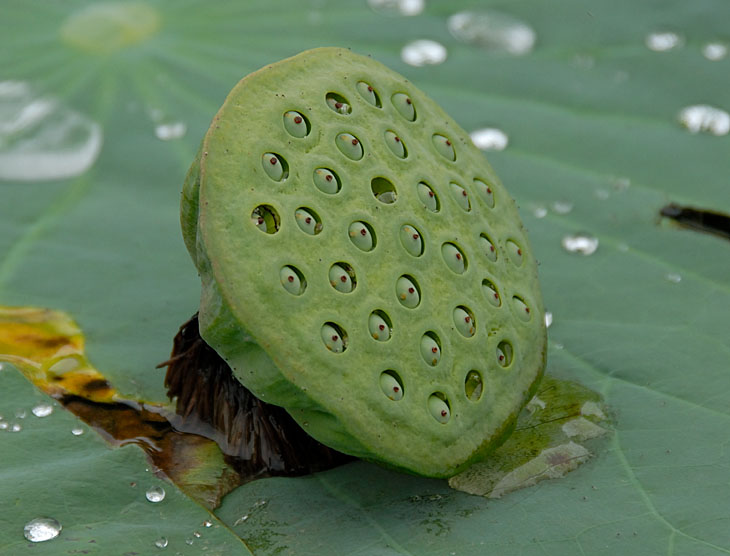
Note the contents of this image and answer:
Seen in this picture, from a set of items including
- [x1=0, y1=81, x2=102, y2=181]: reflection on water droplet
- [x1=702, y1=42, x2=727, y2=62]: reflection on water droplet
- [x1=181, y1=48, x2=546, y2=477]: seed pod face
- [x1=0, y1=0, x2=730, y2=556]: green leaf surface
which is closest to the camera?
[x1=181, y1=48, x2=546, y2=477]: seed pod face

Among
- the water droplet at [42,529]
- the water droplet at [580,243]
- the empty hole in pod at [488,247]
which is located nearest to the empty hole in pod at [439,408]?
the empty hole in pod at [488,247]

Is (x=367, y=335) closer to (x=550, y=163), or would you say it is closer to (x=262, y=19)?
(x=550, y=163)

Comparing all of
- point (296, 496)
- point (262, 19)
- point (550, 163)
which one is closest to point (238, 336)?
point (296, 496)

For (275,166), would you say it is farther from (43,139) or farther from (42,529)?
(43,139)

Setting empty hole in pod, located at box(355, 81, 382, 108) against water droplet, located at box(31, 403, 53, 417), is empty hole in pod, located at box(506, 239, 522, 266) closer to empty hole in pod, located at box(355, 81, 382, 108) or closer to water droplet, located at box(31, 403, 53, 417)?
empty hole in pod, located at box(355, 81, 382, 108)

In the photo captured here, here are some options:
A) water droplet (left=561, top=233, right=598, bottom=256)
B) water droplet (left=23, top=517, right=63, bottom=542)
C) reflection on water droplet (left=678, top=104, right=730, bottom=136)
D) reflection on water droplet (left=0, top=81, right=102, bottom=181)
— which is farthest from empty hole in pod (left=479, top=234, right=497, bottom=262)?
reflection on water droplet (left=0, top=81, right=102, bottom=181)

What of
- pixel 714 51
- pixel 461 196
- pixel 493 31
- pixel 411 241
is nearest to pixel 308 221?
pixel 411 241
